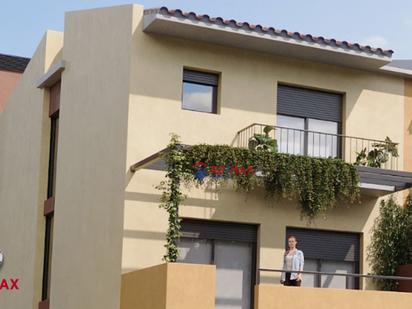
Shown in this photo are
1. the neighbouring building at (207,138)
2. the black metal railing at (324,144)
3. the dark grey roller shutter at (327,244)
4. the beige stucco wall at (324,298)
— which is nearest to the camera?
the beige stucco wall at (324,298)

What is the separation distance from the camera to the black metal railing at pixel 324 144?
24875mm

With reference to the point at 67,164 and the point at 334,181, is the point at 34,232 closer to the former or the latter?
the point at 67,164

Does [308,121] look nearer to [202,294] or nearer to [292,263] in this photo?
[292,263]

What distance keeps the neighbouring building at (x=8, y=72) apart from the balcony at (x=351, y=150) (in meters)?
16.0

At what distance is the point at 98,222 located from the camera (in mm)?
24344

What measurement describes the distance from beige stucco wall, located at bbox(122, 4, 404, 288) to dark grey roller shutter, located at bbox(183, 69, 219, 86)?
201 mm

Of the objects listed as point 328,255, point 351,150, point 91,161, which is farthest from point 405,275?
point 91,161

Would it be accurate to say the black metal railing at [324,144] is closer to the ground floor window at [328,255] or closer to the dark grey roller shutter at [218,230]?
the ground floor window at [328,255]

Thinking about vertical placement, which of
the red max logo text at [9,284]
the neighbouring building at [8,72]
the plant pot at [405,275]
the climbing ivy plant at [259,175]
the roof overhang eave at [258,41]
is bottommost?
the red max logo text at [9,284]

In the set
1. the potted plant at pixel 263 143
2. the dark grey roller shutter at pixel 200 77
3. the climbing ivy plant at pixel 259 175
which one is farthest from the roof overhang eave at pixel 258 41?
the climbing ivy plant at pixel 259 175

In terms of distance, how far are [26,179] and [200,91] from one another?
25.2ft

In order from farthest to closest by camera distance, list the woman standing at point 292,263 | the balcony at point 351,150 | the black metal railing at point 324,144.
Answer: the black metal railing at point 324,144
the balcony at point 351,150
the woman standing at point 292,263

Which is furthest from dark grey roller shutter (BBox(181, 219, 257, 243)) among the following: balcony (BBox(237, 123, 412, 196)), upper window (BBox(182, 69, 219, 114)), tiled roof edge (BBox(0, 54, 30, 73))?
tiled roof edge (BBox(0, 54, 30, 73))

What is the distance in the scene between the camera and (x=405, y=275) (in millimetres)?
24719
